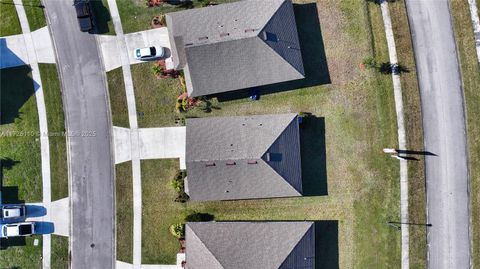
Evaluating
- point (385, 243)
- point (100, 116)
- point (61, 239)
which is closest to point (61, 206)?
point (61, 239)

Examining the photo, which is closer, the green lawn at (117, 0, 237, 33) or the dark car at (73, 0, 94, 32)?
the dark car at (73, 0, 94, 32)

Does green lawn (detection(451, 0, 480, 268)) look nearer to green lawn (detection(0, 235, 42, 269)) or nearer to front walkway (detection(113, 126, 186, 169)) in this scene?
front walkway (detection(113, 126, 186, 169))

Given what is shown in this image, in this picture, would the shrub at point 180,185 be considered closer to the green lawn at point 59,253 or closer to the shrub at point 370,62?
the green lawn at point 59,253

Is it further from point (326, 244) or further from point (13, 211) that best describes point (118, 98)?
point (326, 244)

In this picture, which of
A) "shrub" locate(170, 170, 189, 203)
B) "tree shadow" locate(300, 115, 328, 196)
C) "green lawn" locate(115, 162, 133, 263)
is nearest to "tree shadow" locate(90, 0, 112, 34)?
"green lawn" locate(115, 162, 133, 263)

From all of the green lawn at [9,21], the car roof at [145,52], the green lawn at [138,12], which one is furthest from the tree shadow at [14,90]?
the car roof at [145,52]

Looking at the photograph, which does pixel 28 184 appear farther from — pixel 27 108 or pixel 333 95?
pixel 333 95
